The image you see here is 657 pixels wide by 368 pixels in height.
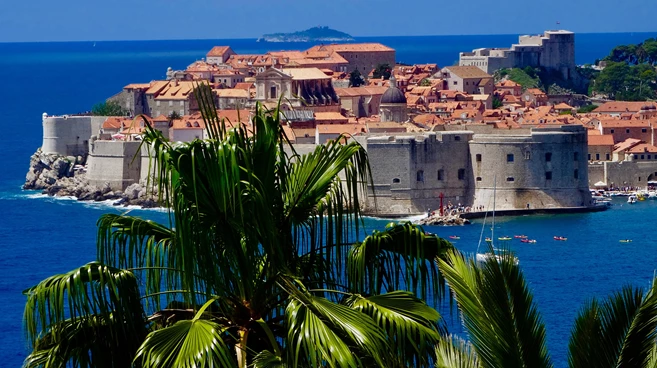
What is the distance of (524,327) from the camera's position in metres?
5.18

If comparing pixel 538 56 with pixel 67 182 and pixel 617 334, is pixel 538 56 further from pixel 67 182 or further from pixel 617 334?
pixel 617 334

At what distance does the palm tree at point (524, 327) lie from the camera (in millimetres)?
5137

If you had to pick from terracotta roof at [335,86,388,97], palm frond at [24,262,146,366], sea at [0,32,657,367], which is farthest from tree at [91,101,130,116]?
palm frond at [24,262,146,366]

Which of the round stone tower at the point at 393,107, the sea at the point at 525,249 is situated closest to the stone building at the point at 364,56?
the sea at the point at 525,249

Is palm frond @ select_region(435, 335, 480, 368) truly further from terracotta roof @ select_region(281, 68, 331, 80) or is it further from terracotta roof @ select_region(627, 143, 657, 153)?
terracotta roof @ select_region(281, 68, 331, 80)

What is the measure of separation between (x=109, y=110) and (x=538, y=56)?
28.3 meters

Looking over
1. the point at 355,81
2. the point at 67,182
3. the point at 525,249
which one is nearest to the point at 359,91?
the point at 355,81

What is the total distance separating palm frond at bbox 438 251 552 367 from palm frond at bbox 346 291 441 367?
0.44m

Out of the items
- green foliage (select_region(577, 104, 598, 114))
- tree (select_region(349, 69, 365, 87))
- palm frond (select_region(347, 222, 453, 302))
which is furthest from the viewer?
green foliage (select_region(577, 104, 598, 114))

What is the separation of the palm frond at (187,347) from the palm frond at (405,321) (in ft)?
1.84

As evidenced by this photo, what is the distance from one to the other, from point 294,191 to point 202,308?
2.73 feet

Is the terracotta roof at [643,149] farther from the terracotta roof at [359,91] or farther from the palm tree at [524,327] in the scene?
the palm tree at [524,327]

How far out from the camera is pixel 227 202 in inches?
222

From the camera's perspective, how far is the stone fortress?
81250 millimetres
